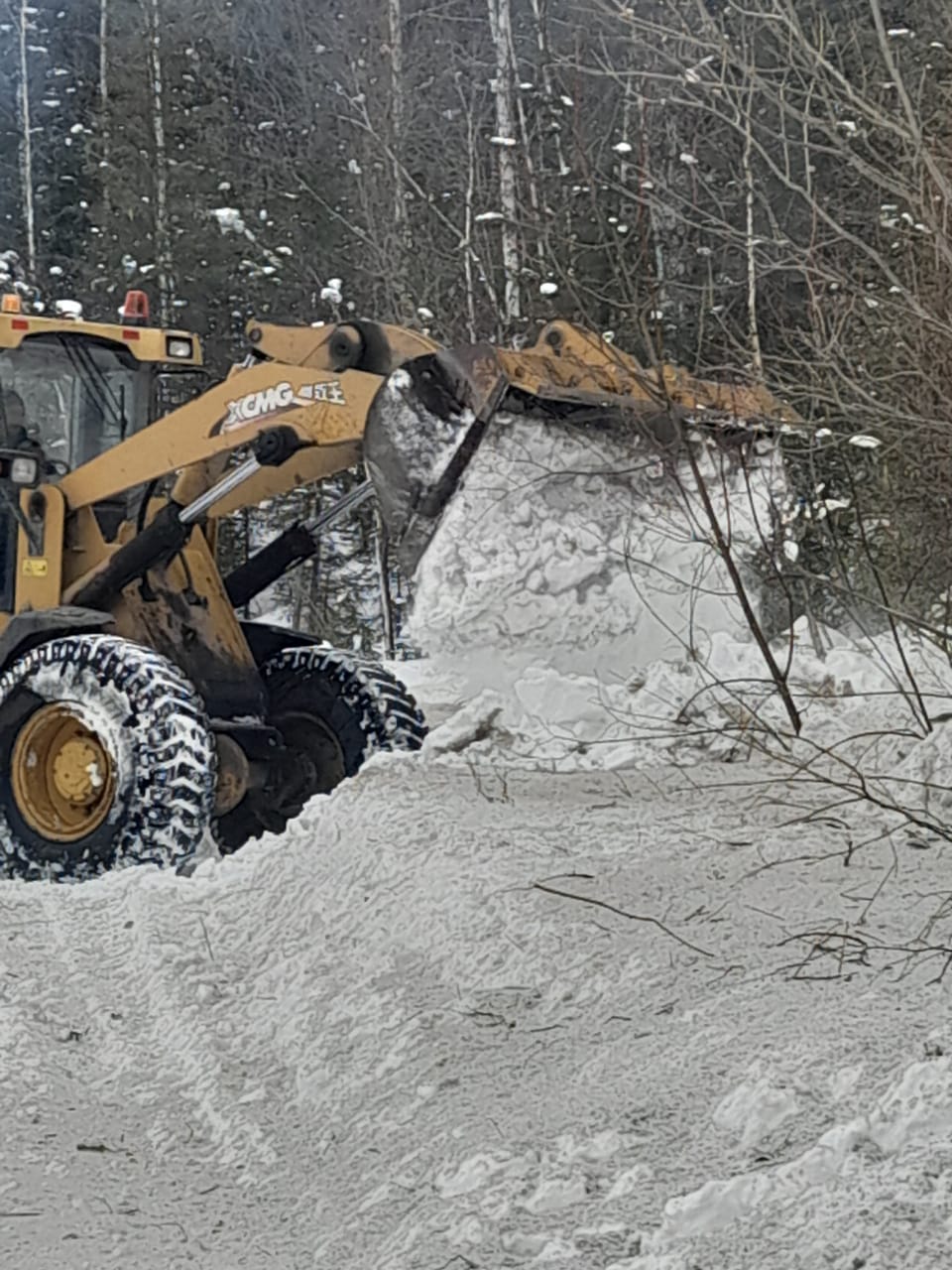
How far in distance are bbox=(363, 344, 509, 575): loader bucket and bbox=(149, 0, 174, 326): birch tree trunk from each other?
Answer: 1693cm

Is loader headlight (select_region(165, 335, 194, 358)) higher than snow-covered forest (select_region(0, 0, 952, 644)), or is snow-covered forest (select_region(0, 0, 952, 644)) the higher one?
snow-covered forest (select_region(0, 0, 952, 644))

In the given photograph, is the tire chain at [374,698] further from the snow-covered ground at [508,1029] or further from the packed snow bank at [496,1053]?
the packed snow bank at [496,1053]

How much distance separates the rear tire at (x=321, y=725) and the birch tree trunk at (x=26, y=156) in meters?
19.9

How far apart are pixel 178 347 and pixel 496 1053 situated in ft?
17.2

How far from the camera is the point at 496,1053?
3.50 meters

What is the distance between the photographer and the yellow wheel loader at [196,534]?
6.28 metres

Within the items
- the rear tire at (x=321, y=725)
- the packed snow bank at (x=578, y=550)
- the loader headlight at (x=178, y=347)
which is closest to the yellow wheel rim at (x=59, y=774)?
the rear tire at (x=321, y=725)

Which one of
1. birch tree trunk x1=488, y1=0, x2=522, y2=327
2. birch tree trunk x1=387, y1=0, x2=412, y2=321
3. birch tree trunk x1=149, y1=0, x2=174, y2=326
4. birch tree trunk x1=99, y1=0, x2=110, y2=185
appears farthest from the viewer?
birch tree trunk x1=99, y1=0, x2=110, y2=185

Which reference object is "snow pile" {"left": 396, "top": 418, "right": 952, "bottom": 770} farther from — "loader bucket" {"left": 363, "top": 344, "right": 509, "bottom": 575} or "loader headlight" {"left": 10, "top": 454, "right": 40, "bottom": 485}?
"loader headlight" {"left": 10, "top": 454, "right": 40, "bottom": 485}

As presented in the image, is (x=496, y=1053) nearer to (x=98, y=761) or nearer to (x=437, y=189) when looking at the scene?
(x=98, y=761)

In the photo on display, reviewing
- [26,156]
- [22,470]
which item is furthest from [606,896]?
[26,156]

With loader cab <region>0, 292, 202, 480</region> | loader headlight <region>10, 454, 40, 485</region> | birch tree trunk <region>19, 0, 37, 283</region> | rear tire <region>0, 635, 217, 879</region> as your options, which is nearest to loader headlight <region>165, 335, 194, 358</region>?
loader cab <region>0, 292, 202, 480</region>

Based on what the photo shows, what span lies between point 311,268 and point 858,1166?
65.9 feet

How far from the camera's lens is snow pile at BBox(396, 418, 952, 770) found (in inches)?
262
